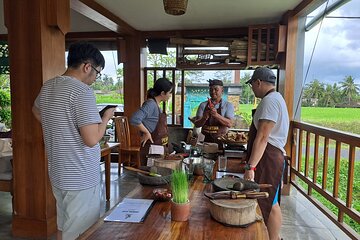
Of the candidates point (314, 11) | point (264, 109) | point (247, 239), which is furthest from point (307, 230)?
point (314, 11)

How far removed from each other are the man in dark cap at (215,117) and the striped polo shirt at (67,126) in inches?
68.0

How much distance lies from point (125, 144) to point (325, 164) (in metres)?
3.03

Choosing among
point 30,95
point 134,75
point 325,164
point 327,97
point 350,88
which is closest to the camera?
point 30,95

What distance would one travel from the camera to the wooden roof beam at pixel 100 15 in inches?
125

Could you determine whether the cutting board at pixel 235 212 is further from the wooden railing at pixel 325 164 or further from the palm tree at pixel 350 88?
the palm tree at pixel 350 88

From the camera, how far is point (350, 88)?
3.15m

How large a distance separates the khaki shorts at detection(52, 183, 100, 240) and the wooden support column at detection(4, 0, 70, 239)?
1.27 meters

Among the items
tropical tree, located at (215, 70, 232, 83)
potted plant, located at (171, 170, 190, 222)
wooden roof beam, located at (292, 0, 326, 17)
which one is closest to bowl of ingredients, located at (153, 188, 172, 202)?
potted plant, located at (171, 170, 190, 222)

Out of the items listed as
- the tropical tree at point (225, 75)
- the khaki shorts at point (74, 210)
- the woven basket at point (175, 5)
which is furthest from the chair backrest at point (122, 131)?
the khaki shorts at point (74, 210)

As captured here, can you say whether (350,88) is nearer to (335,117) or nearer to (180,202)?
(335,117)

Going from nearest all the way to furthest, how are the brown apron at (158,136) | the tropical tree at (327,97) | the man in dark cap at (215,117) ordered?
the brown apron at (158,136)
the man in dark cap at (215,117)
the tropical tree at (327,97)

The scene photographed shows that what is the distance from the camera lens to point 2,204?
3291 mm

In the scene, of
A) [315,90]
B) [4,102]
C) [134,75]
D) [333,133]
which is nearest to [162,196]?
[333,133]

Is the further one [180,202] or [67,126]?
[67,126]
